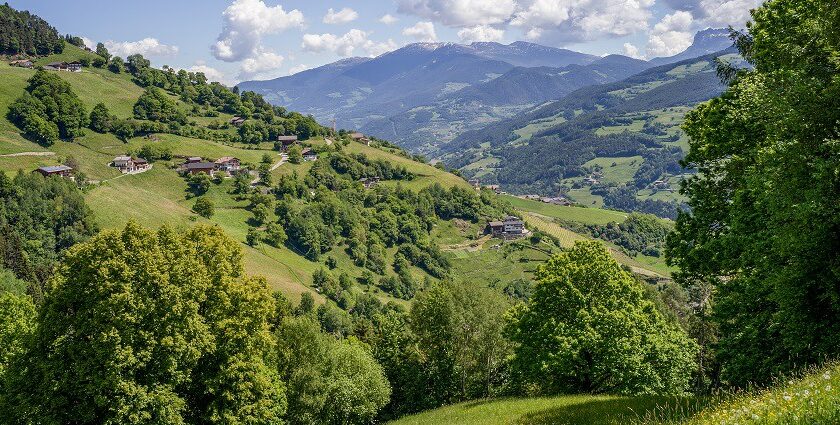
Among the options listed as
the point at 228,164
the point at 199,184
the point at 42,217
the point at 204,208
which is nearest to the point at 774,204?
the point at 42,217

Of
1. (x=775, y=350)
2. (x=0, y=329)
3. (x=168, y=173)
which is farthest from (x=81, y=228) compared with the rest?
(x=775, y=350)

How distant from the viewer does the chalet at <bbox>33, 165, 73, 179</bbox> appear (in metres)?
125

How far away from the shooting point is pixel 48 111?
6417 inches

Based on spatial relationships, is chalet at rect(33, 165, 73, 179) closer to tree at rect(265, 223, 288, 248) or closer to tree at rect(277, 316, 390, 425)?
tree at rect(265, 223, 288, 248)

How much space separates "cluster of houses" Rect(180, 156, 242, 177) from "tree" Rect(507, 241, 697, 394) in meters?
146

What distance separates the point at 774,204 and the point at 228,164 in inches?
6784

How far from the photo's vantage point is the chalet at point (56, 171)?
410ft

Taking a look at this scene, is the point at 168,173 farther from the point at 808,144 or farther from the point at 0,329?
the point at 808,144

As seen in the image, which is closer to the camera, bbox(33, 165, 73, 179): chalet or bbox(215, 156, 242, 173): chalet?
bbox(33, 165, 73, 179): chalet

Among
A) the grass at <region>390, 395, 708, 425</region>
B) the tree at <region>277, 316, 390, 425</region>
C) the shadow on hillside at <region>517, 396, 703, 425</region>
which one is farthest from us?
the tree at <region>277, 316, 390, 425</region>

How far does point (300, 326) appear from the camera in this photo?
142 ft

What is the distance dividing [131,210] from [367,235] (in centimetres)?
7453

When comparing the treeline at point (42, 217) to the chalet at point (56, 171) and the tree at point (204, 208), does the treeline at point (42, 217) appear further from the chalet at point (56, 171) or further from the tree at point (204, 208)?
the tree at point (204, 208)

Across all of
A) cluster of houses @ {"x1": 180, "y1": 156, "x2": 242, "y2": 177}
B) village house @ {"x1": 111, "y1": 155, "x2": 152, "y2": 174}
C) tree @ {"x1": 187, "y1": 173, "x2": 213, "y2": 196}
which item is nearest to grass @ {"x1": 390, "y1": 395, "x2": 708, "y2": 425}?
tree @ {"x1": 187, "y1": 173, "x2": 213, "y2": 196}
